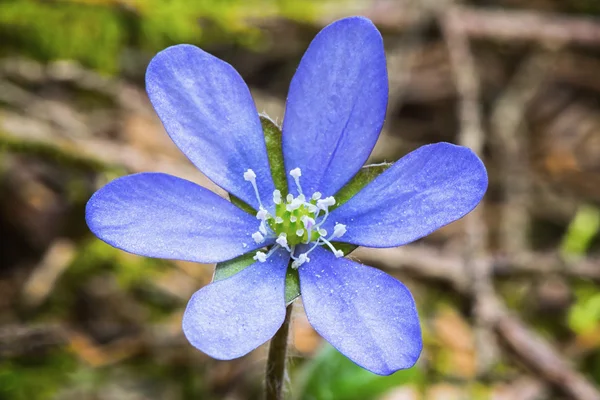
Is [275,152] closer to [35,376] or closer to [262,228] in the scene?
[262,228]

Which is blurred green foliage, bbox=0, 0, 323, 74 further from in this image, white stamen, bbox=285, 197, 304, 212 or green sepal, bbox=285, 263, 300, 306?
green sepal, bbox=285, 263, 300, 306

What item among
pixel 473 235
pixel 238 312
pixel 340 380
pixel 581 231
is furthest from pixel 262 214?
pixel 581 231

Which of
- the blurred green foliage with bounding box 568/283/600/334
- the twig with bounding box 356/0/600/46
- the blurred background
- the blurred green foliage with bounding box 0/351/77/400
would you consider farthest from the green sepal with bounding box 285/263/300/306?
the twig with bounding box 356/0/600/46

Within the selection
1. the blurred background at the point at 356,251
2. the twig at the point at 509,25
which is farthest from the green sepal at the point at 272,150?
the twig at the point at 509,25

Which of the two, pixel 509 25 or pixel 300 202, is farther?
pixel 509 25

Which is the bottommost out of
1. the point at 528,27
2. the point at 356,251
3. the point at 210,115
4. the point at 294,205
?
the point at 356,251

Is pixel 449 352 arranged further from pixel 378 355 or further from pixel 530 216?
pixel 378 355
